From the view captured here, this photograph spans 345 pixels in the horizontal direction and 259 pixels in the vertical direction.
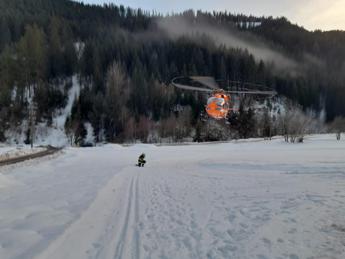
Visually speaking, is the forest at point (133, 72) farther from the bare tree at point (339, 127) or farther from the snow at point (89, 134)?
the bare tree at point (339, 127)

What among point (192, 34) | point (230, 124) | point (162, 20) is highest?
point (162, 20)

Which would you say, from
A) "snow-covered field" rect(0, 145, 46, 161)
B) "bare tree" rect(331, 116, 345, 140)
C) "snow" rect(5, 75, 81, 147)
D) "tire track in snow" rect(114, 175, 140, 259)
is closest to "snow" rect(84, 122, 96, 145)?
"snow" rect(5, 75, 81, 147)

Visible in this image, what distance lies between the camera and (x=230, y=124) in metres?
88.6

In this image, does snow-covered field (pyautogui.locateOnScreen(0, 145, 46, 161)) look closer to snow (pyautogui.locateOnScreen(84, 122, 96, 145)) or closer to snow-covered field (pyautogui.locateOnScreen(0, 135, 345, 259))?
snow-covered field (pyautogui.locateOnScreen(0, 135, 345, 259))

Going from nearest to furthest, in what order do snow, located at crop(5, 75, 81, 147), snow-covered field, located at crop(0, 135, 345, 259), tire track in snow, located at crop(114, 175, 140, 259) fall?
tire track in snow, located at crop(114, 175, 140, 259)
snow-covered field, located at crop(0, 135, 345, 259)
snow, located at crop(5, 75, 81, 147)

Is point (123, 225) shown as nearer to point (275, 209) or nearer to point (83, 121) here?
point (275, 209)

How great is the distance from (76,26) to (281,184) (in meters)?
148

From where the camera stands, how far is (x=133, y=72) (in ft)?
354

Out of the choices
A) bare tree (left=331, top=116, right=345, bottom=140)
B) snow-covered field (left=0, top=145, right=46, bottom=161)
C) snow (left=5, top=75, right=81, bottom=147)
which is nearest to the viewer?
snow-covered field (left=0, top=145, right=46, bottom=161)

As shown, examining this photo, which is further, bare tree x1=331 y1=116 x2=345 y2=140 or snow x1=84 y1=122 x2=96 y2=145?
snow x1=84 y1=122 x2=96 y2=145

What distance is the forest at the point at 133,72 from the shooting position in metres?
88.2

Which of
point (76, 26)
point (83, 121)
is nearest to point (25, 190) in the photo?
point (83, 121)

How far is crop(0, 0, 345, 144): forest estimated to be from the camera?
290 feet

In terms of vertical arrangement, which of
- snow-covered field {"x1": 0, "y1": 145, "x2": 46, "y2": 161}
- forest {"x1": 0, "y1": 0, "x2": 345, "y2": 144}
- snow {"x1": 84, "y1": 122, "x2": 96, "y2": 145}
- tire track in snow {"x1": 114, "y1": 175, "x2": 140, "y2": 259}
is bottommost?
tire track in snow {"x1": 114, "y1": 175, "x2": 140, "y2": 259}
